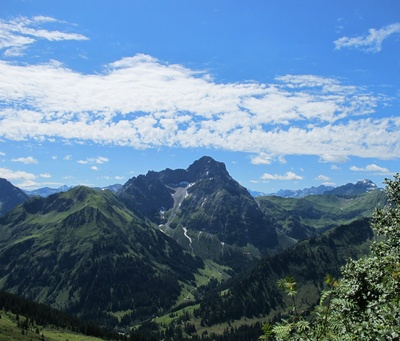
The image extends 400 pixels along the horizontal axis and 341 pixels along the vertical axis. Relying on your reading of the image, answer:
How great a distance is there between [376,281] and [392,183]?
11738 millimetres

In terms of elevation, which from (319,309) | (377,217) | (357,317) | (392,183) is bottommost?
(357,317)

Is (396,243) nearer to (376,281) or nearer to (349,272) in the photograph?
(349,272)

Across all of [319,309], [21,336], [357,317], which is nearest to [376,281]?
[357,317]

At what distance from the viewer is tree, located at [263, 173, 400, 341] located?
12945mm

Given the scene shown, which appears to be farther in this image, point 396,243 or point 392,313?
point 396,243

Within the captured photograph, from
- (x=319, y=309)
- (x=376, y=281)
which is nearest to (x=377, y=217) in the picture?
(x=376, y=281)

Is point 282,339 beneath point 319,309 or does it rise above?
beneath

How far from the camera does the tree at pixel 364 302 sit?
12945 millimetres

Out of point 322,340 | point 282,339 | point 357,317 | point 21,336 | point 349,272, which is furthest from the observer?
point 21,336

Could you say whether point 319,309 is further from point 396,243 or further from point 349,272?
point 396,243

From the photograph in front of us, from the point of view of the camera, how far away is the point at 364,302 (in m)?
19.0

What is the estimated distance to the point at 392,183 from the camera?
28.3 meters

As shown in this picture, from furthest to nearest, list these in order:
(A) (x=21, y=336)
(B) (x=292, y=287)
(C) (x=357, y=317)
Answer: (A) (x=21, y=336)
(C) (x=357, y=317)
(B) (x=292, y=287)

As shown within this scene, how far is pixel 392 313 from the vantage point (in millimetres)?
13062
